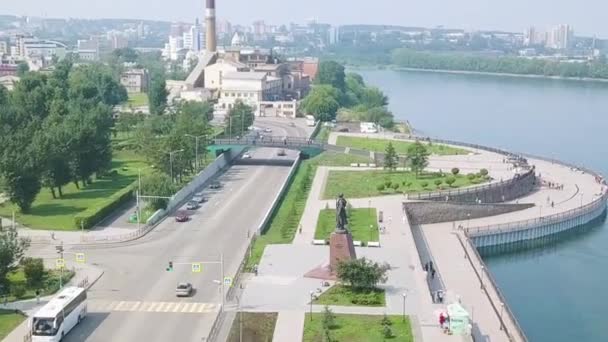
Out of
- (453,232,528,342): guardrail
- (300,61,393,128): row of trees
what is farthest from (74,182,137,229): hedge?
(300,61,393,128): row of trees

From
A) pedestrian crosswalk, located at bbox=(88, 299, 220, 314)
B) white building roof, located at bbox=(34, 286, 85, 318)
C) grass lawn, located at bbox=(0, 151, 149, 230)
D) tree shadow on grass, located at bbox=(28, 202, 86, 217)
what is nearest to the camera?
white building roof, located at bbox=(34, 286, 85, 318)

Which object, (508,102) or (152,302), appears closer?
(152,302)

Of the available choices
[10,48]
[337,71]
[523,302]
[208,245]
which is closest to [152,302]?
[208,245]

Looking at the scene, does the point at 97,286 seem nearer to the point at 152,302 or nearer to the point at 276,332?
the point at 152,302

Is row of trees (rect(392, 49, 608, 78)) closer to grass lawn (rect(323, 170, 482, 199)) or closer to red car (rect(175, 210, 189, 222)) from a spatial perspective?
grass lawn (rect(323, 170, 482, 199))

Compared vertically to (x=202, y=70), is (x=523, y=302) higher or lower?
lower

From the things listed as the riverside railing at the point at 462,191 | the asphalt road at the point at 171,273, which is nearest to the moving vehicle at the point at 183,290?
the asphalt road at the point at 171,273

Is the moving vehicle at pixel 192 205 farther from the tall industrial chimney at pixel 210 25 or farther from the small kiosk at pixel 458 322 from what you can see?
the tall industrial chimney at pixel 210 25
